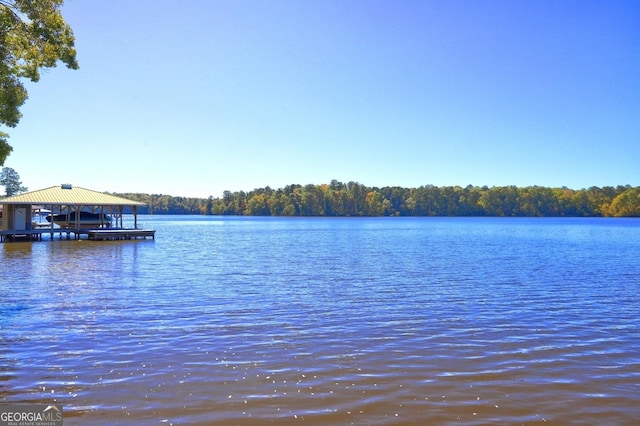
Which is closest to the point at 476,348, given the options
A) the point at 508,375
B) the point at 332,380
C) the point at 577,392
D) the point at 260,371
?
Result: the point at 508,375

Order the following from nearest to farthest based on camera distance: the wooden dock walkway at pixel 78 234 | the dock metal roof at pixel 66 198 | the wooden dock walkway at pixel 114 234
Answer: the dock metal roof at pixel 66 198 → the wooden dock walkway at pixel 78 234 → the wooden dock walkway at pixel 114 234

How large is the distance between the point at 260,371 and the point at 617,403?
5441 millimetres

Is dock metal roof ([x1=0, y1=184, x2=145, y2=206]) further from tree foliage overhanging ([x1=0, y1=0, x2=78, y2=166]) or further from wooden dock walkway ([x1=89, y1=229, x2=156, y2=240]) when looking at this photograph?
tree foliage overhanging ([x1=0, y1=0, x2=78, y2=166])

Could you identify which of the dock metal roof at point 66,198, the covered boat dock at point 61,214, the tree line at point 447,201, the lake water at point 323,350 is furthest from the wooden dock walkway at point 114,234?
the tree line at point 447,201

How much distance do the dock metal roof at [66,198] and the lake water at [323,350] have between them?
84.1ft

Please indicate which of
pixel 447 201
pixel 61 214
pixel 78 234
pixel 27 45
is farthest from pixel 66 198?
pixel 447 201

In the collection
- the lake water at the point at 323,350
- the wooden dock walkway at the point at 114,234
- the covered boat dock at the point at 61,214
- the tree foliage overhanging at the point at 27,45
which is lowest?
the lake water at the point at 323,350

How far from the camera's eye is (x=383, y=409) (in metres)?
6.83

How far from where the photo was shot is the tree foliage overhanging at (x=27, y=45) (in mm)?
11383

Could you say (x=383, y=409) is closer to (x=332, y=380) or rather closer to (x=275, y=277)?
(x=332, y=380)

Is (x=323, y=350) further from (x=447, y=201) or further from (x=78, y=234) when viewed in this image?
(x=447, y=201)

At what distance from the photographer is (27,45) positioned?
1174 cm

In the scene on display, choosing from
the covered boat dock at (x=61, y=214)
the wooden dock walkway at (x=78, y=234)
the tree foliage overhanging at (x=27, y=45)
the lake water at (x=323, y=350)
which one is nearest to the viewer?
the lake water at (x=323, y=350)

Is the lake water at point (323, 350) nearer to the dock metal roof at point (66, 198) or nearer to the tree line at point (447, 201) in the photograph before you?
the dock metal roof at point (66, 198)
